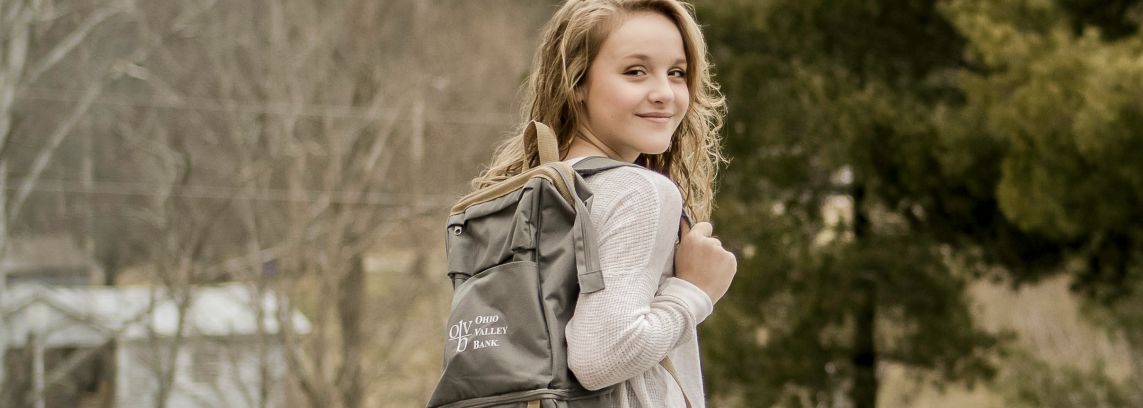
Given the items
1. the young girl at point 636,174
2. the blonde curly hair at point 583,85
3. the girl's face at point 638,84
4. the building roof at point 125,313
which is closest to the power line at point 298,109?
the building roof at point 125,313

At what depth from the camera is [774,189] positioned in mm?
9023

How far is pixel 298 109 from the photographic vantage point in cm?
1513

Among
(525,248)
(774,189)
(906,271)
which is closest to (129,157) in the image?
(774,189)

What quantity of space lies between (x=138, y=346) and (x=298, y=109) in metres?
3.26

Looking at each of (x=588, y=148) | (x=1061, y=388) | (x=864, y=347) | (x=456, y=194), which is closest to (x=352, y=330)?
(x=456, y=194)

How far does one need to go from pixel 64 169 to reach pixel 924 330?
855 centimetres

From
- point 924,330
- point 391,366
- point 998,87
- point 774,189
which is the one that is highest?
point 998,87

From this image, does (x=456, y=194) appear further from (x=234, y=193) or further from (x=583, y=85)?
(x=583, y=85)

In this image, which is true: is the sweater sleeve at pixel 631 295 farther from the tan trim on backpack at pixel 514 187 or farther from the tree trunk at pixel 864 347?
the tree trunk at pixel 864 347

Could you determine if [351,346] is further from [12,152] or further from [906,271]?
[906,271]

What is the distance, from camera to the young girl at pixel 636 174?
1.56 meters

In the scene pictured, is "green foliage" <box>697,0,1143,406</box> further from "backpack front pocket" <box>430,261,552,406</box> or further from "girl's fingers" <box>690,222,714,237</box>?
"backpack front pocket" <box>430,261,552,406</box>

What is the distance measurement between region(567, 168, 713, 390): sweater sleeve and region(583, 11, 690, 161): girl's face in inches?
4.8

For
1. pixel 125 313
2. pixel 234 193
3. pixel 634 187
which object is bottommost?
pixel 125 313
